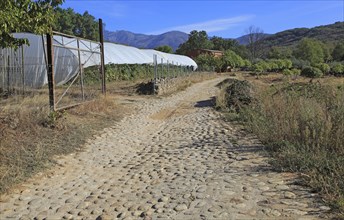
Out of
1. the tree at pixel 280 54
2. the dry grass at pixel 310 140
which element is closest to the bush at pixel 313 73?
the dry grass at pixel 310 140

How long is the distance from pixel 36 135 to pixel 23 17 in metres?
2.54

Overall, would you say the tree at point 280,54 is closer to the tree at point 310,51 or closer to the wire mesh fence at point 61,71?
the tree at point 310,51

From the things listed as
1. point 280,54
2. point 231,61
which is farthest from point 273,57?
point 231,61

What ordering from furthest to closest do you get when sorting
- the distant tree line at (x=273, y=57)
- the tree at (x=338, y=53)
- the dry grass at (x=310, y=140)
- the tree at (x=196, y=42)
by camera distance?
the tree at (x=196, y=42), the tree at (x=338, y=53), the distant tree line at (x=273, y=57), the dry grass at (x=310, y=140)

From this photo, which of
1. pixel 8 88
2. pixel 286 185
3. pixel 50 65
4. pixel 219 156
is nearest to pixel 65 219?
pixel 286 185

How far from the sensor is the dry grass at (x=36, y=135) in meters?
6.66

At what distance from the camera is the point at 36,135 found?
335 inches

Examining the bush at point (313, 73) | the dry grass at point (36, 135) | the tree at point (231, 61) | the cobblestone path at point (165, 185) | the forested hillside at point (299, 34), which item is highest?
the forested hillside at point (299, 34)

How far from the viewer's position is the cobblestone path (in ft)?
16.4

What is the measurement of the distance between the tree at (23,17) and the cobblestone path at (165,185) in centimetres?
263

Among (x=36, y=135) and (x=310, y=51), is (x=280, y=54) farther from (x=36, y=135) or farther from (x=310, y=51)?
(x=36, y=135)

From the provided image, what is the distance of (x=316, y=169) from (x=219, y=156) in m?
2.24

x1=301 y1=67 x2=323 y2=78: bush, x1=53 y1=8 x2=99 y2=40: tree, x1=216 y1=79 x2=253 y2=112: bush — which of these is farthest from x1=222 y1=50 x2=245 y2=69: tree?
x1=216 y1=79 x2=253 y2=112: bush

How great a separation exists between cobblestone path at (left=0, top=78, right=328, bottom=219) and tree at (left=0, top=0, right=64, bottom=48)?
263 centimetres
